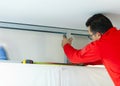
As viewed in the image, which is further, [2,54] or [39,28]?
[39,28]

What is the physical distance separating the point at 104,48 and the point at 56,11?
343 millimetres

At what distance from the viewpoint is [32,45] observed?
159 centimetres

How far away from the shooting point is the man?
3.93ft

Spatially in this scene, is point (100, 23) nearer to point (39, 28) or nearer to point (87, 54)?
→ point (87, 54)

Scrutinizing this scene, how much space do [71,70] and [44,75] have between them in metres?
0.18

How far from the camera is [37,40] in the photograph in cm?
161

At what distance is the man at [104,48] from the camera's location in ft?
3.93

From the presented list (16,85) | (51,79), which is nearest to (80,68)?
(51,79)

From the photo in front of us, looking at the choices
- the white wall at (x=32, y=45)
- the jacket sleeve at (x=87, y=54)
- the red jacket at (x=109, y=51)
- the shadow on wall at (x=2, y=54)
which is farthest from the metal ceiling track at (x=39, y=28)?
the red jacket at (x=109, y=51)

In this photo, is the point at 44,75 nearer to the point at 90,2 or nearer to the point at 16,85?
the point at 16,85

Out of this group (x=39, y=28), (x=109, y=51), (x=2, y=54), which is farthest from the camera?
(x=39, y=28)

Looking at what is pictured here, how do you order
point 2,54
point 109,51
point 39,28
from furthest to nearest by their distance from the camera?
point 39,28 < point 2,54 < point 109,51

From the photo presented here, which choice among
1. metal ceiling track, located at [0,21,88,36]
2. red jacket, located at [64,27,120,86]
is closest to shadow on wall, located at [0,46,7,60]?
metal ceiling track, located at [0,21,88,36]

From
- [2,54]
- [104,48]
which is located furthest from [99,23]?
[2,54]
